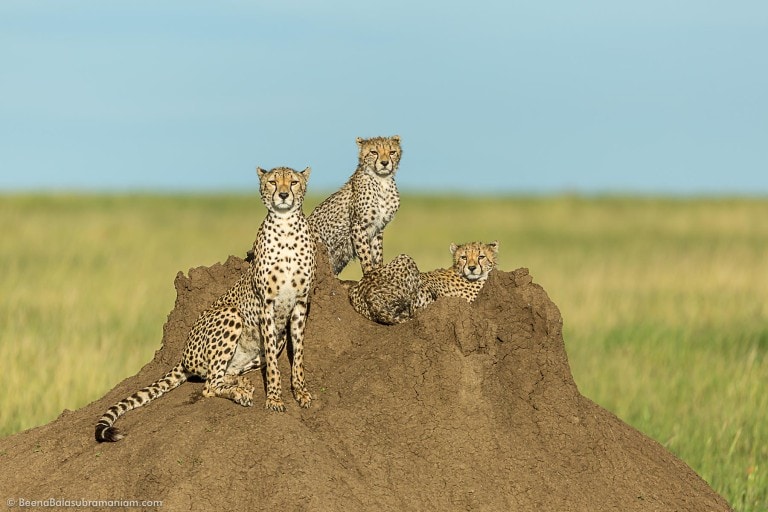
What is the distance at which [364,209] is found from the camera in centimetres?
779

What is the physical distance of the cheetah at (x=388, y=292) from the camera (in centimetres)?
666

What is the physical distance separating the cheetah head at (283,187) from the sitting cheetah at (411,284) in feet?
3.41

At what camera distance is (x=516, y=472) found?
18.4 feet

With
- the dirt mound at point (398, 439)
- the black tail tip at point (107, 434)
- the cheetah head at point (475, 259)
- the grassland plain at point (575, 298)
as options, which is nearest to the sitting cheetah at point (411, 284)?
the cheetah head at point (475, 259)

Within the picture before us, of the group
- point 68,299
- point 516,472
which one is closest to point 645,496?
point 516,472

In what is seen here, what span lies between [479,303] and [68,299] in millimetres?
10104

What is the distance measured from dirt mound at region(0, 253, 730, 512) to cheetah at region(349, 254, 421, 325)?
225mm

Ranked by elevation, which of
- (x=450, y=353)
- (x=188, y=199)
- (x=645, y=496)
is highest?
(x=450, y=353)

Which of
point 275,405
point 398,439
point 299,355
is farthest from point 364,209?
point 398,439

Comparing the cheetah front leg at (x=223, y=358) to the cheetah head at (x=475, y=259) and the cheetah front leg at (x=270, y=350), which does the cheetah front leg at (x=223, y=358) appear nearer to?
the cheetah front leg at (x=270, y=350)

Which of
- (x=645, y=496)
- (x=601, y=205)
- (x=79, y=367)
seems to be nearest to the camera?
(x=645, y=496)

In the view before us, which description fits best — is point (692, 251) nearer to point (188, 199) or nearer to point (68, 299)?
point (68, 299)

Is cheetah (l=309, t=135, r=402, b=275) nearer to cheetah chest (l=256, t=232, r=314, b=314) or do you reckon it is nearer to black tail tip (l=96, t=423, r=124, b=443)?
cheetah chest (l=256, t=232, r=314, b=314)

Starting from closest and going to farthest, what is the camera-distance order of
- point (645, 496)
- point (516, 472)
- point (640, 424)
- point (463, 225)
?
point (516, 472) < point (645, 496) < point (640, 424) < point (463, 225)
